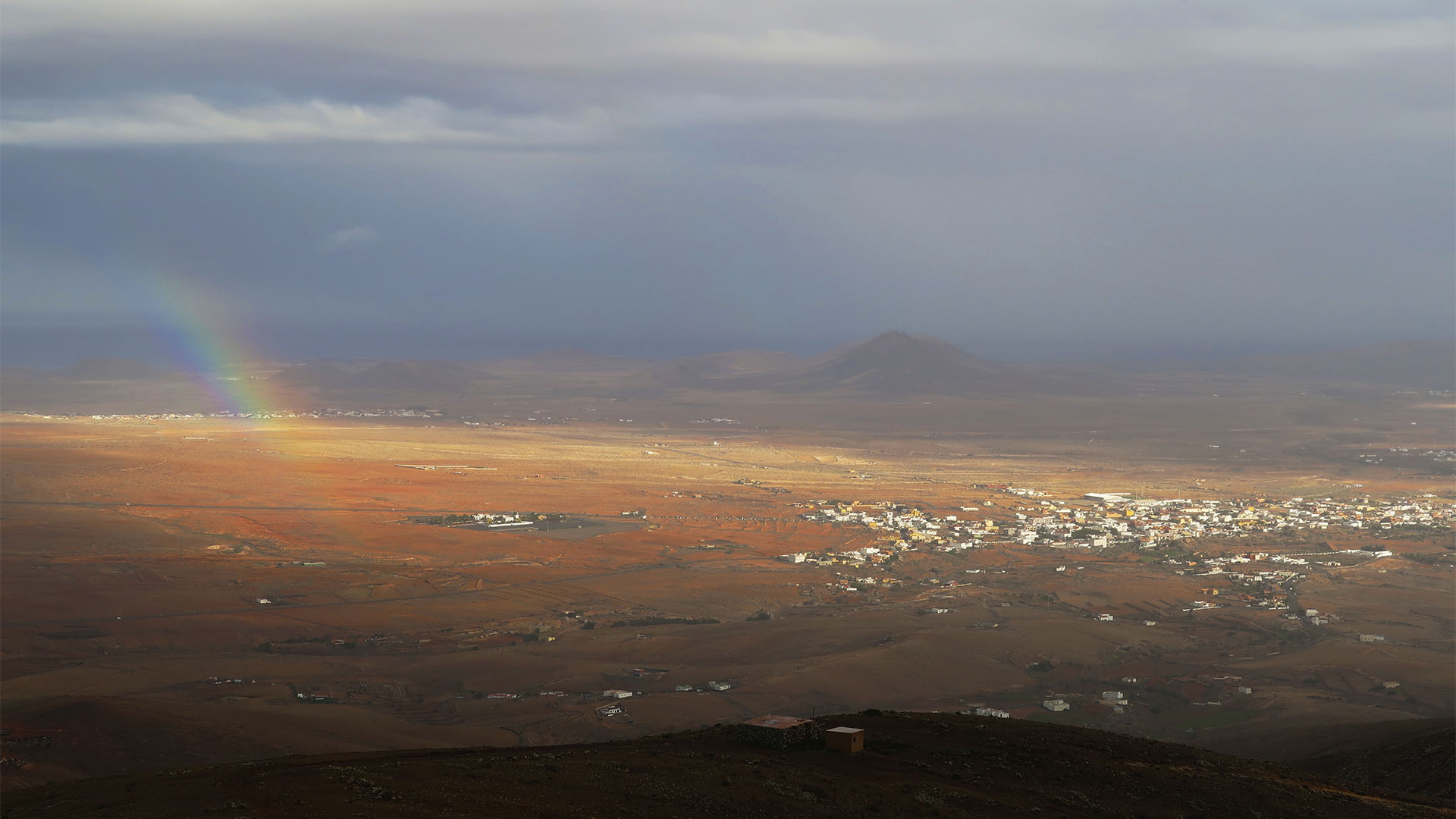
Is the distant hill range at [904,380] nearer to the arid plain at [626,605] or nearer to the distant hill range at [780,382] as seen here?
the distant hill range at [780,382]

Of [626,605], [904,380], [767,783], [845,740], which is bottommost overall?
[626,605]

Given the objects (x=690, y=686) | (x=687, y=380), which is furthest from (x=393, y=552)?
(x=687, y=380)

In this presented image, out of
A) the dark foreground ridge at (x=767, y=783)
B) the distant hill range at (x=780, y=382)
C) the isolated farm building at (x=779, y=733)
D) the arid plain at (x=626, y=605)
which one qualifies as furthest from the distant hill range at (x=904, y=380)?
the isolated farm building at (x=779, y=733)

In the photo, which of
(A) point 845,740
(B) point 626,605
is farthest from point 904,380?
(A) point 845,740

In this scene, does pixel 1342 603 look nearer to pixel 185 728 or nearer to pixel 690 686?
pixel 690 686

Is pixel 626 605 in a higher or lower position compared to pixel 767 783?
lower

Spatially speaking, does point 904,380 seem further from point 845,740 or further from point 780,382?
point 845,740

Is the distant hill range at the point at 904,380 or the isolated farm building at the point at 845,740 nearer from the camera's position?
the isolated farm building at the point at 845,740
